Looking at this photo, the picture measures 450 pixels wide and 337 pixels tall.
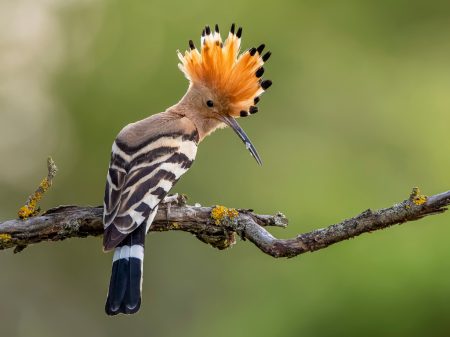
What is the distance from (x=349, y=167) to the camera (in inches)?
295

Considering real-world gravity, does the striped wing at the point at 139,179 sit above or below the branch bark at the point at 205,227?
above

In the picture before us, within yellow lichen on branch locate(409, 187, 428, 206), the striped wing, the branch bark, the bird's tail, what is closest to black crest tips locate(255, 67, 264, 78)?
the striped wing

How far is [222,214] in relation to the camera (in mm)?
4043

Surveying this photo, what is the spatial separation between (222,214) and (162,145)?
2.02 ft

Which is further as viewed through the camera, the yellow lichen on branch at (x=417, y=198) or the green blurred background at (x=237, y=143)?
the green blurred background at (x=237, y=143)

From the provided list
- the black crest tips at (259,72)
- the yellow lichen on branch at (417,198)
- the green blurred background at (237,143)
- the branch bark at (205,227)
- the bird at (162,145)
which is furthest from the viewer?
the green blurred background at (237,143)

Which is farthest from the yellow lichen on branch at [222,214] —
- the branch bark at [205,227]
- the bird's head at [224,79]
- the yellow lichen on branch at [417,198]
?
the bird's head at [224,79]

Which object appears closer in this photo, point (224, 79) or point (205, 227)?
point (205, 227)

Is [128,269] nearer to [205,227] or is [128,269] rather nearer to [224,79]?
[205,227]

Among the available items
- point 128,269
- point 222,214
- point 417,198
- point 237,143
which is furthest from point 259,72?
point 237,143

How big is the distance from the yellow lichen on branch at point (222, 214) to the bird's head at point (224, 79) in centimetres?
90

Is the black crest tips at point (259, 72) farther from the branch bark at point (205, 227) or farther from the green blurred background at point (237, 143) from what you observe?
the green blurred background at point (237, 143)

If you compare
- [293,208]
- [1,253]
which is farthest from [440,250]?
[1,253]

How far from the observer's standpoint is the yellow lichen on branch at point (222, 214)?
158 inches
